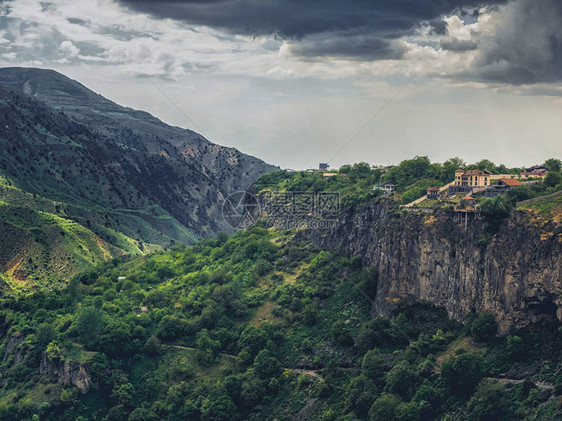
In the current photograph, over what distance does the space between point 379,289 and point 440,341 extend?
1781 centimetres

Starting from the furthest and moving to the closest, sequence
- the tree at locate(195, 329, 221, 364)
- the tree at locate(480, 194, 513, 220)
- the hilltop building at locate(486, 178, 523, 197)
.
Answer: the tree at locate(195, 329, 221, 364)
the hilltop building at locate(486, 178, 523, 197)
the tree at locate(480, 194, 513, 220)

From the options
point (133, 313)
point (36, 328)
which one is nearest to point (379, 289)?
point (133, 313)

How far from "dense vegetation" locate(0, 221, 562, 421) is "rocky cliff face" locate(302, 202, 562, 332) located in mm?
2440

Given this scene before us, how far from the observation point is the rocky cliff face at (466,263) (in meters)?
89.9

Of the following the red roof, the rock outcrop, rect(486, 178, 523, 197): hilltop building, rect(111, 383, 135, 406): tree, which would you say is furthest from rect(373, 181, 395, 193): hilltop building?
the rock outcrop

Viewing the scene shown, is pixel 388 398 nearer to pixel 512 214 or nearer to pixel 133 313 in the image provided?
pixel 512 214

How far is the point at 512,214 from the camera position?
96188 mm

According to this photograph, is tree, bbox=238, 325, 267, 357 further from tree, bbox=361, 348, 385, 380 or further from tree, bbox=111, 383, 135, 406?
tree, bbox=361, 348, 385, 380

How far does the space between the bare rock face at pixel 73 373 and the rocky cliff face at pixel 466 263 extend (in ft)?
146

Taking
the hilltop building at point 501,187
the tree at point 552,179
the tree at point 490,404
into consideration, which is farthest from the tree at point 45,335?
the tree at point 552,179

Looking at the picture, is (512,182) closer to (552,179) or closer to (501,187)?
(501,187)

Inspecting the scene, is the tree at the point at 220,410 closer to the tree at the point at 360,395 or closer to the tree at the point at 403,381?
the tree at the point at 360,395

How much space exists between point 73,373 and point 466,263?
60.1 metres

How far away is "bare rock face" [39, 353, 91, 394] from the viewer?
115562mm
